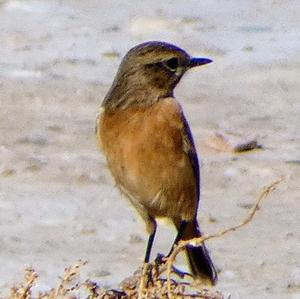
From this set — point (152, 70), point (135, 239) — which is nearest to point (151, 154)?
point (152, 70)

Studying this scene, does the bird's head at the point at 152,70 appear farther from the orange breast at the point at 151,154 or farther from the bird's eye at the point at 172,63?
the orange breast at the point at 151,154

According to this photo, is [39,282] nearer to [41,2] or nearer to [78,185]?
[78,185]

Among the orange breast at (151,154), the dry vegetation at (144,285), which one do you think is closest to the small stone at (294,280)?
the orange breast at (151,154)

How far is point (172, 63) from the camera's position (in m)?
9.04

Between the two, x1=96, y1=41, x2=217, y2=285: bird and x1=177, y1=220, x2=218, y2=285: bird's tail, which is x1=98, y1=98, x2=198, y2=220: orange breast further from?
x1=177, y1=220, x2=218, y2=285: bird's tail

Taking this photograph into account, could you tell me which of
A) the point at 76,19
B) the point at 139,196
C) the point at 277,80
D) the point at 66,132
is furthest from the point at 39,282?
the point at 76,19

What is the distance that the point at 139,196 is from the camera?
28.6ft

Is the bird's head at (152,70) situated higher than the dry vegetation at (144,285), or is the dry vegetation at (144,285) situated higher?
the bird's head at (152,70)

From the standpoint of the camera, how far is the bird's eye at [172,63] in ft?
→ 29.6

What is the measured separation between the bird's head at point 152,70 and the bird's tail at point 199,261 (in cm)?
77

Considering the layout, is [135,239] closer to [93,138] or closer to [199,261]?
[199,261]

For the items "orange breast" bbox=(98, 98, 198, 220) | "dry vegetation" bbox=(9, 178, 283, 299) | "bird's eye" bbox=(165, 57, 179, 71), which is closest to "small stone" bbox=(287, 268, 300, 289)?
"orange breast" bbox=(98, 98, 198, 220)

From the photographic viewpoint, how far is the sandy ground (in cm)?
959

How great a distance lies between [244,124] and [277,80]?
134cm
